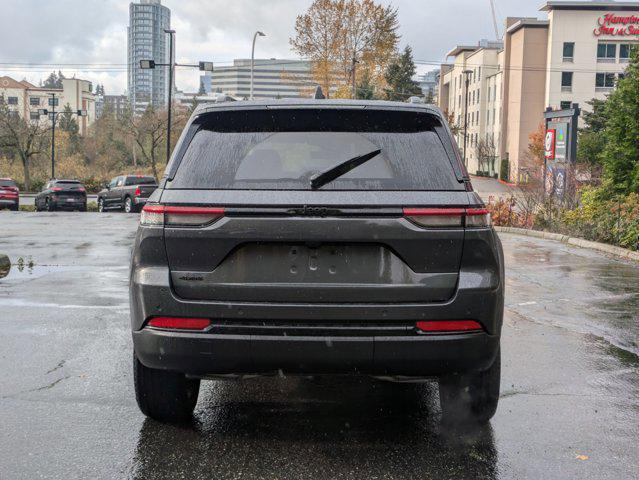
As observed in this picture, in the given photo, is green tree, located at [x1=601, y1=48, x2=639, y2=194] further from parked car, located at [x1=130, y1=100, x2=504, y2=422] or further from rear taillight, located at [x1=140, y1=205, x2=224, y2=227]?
rear taillight, located at [x1=140, y1=205, x2=224, y2=227]

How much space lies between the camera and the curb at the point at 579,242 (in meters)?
14.6

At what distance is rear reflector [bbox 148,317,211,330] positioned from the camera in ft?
12.4

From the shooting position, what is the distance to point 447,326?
148 inches

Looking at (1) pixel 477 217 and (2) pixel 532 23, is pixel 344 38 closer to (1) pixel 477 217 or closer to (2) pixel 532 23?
(2) pixel 532 23

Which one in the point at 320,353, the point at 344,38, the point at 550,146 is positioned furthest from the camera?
the point at 344,38

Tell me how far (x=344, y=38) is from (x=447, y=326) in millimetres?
52285

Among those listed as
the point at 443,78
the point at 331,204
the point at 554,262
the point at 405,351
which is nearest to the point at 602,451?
the point at 405,351

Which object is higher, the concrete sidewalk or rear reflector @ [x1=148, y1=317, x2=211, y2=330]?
the concrete sidewalk

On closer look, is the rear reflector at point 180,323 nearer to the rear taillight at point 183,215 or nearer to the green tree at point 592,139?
the rear taillight at point 183,215

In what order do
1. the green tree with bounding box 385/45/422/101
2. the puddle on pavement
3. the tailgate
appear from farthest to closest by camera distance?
the green tree with bounding box 385/45/422/101 → the puddle on pavement → the tailgate

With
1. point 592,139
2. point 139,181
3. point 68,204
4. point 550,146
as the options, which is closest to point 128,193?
point 139,181

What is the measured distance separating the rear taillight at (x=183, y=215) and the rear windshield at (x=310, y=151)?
0.46 feet

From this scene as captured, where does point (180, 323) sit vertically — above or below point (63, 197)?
above

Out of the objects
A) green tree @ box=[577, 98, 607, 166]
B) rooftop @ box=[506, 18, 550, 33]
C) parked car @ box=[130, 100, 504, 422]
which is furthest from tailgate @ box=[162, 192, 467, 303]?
rooftop @ box=[506, 18, 550, 33]
